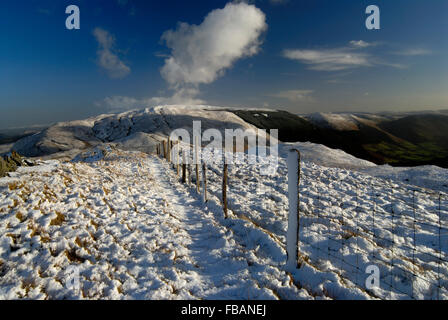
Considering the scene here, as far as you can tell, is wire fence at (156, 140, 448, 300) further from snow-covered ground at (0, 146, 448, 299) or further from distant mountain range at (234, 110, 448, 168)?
distant mountain range at (234, 110, 448, 168)

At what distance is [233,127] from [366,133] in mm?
97419

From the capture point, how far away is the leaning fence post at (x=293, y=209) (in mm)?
5184

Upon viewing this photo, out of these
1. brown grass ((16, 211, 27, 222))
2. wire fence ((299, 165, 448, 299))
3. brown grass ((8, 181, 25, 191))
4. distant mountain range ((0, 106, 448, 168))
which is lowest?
wire fence ((299, 165, 448, 299))

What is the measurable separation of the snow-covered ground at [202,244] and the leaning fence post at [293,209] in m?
0.29

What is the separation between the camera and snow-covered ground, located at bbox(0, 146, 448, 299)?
4.68 meters

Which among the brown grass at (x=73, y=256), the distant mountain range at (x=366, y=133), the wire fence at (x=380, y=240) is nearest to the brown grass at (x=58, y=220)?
the brown grass at (x=73, y=256)

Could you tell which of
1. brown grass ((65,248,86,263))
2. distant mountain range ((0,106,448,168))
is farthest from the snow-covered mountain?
brown grass ((65,248,86,263))

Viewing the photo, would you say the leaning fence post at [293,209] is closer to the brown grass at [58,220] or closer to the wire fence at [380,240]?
the wire fence at [380,240]

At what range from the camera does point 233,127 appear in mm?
69750

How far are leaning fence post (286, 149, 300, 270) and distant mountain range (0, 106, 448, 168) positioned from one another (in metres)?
35.6
